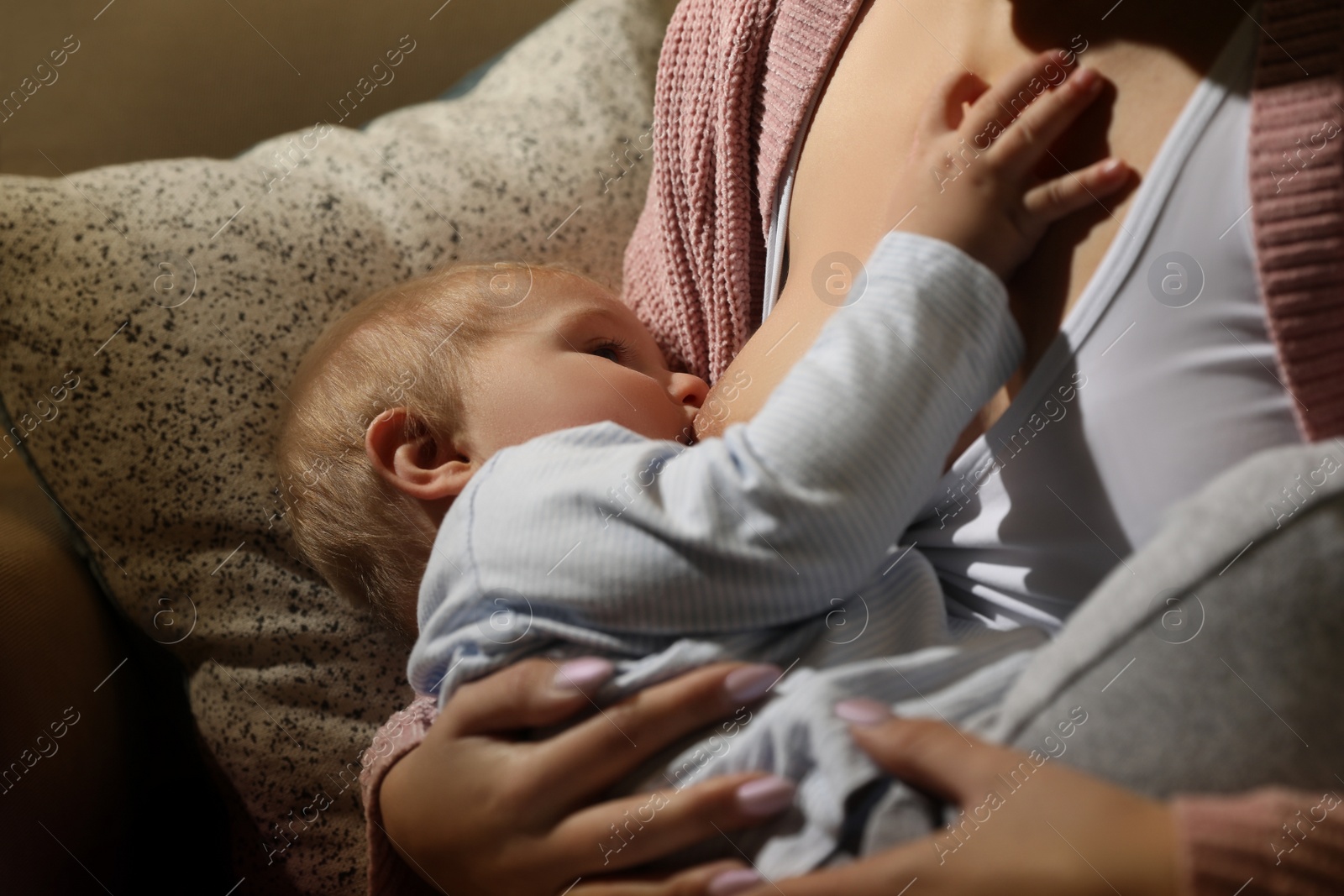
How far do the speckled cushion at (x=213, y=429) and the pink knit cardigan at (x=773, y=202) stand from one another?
18cm

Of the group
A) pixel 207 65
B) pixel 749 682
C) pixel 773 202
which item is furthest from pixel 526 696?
pixel 207 65

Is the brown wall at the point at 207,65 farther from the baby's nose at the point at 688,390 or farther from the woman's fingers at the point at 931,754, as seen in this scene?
the woman's fingers at the point at 931,754

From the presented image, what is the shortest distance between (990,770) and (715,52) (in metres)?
0.69

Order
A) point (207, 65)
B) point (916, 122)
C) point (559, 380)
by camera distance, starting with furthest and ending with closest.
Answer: point (207, 65) → point (559, 380) → point (916, 122)

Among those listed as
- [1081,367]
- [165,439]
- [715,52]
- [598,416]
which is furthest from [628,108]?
[1081,367]

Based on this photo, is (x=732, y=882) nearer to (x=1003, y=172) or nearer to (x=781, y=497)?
(x=781, y=497)

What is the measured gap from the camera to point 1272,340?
531 millimetres

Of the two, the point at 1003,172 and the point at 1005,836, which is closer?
the point at 1005,836

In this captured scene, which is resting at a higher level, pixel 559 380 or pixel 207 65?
pixel 207 65

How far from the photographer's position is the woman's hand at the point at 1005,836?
0.45 m

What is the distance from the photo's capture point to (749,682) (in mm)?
594

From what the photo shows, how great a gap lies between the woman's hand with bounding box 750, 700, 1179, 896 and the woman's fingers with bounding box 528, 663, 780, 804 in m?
0.09

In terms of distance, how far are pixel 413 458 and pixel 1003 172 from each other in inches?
20.2

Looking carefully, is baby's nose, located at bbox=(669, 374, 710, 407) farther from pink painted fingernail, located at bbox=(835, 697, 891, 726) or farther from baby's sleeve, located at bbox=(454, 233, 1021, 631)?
pink painted fingernail, located at bbox=(835, 697, 891, 726)
